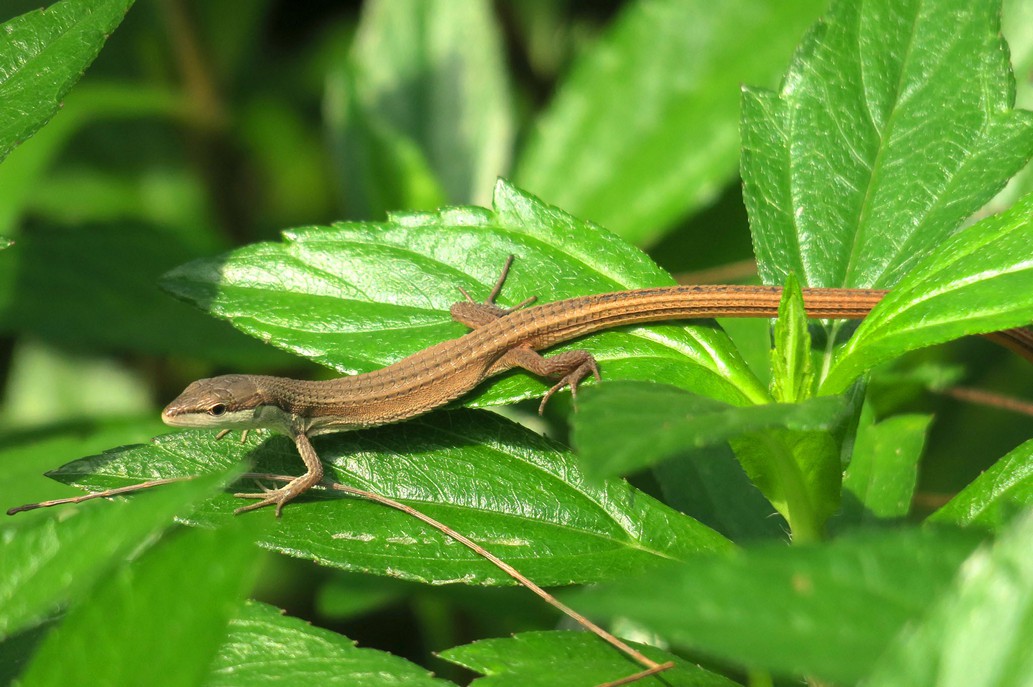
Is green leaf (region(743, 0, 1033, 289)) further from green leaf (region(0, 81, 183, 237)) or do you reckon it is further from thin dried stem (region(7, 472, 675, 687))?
green leaf (region(0, 81, 183, 237))

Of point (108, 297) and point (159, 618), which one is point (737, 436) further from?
point (108, 297)

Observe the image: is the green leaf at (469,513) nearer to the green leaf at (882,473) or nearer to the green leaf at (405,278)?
the green leaf at (405,278)

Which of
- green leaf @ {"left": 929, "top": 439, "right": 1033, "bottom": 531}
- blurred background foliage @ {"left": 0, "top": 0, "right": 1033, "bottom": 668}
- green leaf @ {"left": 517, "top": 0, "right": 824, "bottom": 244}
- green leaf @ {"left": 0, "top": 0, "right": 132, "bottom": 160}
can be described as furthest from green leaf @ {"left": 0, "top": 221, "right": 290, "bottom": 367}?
green leaf @ {"left": 929, "top": 439, "right": 1033, "bottom": 531}

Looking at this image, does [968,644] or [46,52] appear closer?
[968,644]

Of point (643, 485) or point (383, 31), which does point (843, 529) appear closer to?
point (643, 485)

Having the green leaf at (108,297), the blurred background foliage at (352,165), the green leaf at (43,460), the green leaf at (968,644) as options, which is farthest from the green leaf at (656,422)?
the green leaf at (108,297)

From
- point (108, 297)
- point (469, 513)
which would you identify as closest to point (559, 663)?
point (469, 513)

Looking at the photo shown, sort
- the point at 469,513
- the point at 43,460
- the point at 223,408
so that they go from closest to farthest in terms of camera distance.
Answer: the point at 469,513 → the point at 223,408 → the point at 43,460
